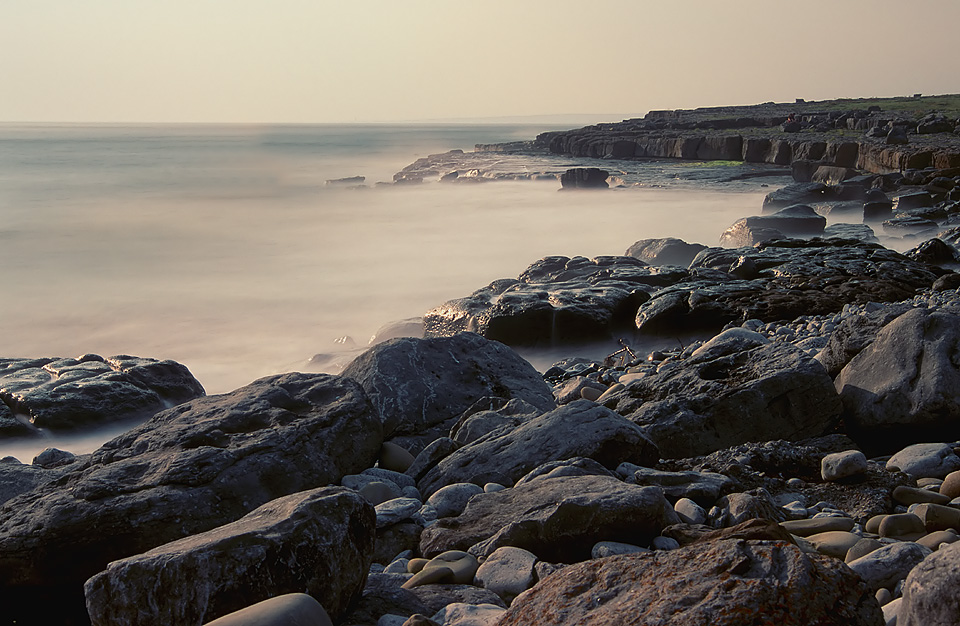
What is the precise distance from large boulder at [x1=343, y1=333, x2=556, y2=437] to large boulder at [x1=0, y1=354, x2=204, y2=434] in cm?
311

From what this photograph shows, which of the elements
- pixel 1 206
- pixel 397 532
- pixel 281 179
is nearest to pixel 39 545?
pixel 397 532

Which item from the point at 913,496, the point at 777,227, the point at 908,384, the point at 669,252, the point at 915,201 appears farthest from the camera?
A: the point at 915,201

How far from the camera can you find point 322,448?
14.6 ft

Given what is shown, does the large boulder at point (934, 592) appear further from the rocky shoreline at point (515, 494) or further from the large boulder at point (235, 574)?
the large boulder at point (235, 574)

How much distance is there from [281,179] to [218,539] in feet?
167

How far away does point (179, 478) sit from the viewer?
397cm

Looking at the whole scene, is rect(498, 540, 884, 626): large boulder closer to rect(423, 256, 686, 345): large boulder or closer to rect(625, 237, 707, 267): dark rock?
rect(423, 256, 686, 345): large boulder

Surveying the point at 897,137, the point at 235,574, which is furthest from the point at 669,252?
the point at 897,137

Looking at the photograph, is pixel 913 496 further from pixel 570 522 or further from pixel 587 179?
pixel 587 179

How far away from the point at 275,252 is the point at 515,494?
19.7 metres

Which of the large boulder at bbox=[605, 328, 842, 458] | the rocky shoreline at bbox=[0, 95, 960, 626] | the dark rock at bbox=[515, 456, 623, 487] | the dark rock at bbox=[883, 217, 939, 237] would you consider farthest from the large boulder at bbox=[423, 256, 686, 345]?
the dark rock at bbox=[883, 217, 939, 237]

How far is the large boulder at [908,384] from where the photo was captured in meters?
4.43

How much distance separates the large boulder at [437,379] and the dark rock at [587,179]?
25599 mm

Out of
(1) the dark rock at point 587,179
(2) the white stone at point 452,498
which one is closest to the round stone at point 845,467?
(2) the white stone at point 452,498
